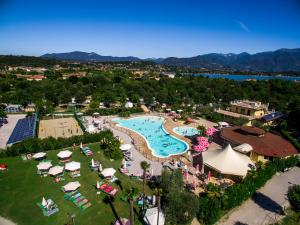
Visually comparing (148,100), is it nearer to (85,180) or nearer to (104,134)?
(104,134)

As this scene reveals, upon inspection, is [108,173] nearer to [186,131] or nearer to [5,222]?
[5,222]

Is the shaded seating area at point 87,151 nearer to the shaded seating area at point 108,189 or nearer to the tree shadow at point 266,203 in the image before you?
the shaded seating area at point 108,189

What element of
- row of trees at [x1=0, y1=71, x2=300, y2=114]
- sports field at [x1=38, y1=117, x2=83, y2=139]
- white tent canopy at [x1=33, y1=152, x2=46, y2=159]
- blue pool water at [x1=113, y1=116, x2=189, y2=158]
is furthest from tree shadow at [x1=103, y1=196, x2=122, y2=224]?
row of trees at [x1=0, y1=71, x2=300, y2=114]

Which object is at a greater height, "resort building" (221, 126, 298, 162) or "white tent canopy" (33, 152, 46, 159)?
"resort building" (221, 126, 298, 162)

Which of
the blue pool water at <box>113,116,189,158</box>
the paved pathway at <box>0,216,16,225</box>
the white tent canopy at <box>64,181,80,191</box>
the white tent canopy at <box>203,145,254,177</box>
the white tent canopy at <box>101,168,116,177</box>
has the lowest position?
the blue pool water at <box>113,116,189,158</box>

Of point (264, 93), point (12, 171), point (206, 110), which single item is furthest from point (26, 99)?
point (264, 93)

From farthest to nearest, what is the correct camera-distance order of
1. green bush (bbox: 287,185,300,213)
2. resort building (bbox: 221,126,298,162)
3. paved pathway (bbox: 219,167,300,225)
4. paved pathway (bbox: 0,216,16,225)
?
1. resort building (bbox: 221,126,298,162)
2. paved pathway (bbox: 219,167,300,225)
3. green bush (bbox: 287,185,300,213)
4. paved pathway (bbox: 0,216,16,225)

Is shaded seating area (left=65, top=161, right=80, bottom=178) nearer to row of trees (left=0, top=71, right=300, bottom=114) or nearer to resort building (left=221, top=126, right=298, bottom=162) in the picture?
resort building (left=221, top=126, right=298, bottom=162)
